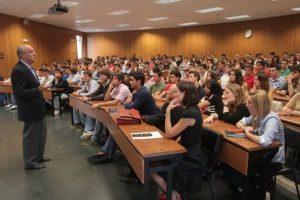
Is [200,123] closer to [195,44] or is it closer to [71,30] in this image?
[195,44]

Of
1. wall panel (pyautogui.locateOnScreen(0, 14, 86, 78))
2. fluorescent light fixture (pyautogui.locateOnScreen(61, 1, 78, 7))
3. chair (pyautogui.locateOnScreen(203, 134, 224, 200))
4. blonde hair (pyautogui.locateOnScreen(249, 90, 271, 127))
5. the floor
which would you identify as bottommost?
the floor

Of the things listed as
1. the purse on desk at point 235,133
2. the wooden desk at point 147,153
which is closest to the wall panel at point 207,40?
the purse on desk at point 235,133

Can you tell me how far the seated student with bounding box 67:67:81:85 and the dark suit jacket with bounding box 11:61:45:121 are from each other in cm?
Answer: 457

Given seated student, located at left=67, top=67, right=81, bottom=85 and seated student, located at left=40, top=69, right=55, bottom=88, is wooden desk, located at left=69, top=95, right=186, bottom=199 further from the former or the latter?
seated student, located at left=67, top=67, right=81, bottom=85

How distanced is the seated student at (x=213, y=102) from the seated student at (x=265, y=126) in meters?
1.06

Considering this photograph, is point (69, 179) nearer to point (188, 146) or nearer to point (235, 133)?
point (188, 146)

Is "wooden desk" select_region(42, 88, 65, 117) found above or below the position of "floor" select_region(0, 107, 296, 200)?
above

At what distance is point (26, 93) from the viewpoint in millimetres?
3494

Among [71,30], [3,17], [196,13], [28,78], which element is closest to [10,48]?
[3,17]

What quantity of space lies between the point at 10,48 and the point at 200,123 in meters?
12.2

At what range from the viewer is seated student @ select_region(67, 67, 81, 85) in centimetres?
848

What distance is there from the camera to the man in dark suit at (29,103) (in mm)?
3514

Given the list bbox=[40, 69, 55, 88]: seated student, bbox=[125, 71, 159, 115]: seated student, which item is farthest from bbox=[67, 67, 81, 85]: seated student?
bbox=[125, 71, 159, 115]: seated student

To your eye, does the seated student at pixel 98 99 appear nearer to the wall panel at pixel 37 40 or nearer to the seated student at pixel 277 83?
the seated student at pixel 277 83
